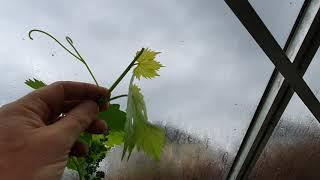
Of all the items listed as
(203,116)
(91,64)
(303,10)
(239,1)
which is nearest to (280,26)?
(303,10)

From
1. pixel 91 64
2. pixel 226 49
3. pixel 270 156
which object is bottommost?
pixel 270 156

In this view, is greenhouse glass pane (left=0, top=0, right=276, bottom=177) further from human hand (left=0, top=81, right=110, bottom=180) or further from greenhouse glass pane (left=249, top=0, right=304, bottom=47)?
human hand (left=0, top=81, right=110, bottom=180)

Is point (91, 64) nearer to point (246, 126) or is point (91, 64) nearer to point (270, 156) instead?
point (246, 126)

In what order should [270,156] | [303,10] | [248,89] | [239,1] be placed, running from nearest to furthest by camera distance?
[239,1], [303,10], [248,89], [270,156]

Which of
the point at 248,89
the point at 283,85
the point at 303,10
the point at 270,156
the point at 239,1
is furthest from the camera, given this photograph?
the point at 270,156

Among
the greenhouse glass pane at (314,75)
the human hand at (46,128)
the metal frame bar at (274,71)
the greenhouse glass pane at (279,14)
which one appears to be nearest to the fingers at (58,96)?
the human hand at (46,128)

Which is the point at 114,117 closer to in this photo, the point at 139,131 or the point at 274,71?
the point at 139,131

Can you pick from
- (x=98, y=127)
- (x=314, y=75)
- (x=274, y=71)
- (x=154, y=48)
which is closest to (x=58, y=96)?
(x=98, y=127)
